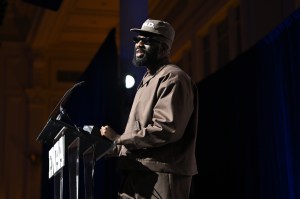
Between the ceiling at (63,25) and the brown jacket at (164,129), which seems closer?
the brown jacket at (164,129)

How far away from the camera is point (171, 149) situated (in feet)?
9.90

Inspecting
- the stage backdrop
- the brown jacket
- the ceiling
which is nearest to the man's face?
the brown jacket

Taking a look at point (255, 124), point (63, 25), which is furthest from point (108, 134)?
point (63, 25)

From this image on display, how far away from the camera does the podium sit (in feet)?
9.59

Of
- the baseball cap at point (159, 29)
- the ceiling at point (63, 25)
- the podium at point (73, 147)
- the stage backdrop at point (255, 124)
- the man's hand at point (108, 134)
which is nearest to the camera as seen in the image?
the podium at point (73, 147)

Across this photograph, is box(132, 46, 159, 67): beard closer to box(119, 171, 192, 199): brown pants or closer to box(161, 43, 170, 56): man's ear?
box(161, 43, 170, 56): man's ear

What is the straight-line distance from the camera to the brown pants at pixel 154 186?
9.73 ft

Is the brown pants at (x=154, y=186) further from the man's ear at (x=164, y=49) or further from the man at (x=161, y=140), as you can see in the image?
the man's ear at (x=164, y=49)

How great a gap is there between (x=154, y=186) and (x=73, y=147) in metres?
0.37

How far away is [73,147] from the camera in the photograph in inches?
121

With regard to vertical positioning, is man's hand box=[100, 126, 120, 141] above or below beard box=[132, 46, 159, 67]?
below

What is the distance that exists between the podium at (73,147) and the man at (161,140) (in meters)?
0.09

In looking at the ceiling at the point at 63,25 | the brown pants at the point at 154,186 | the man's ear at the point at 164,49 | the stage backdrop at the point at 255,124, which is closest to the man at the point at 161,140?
the brown pants at the point at 154,186

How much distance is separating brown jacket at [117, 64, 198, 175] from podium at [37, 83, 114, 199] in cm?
11
